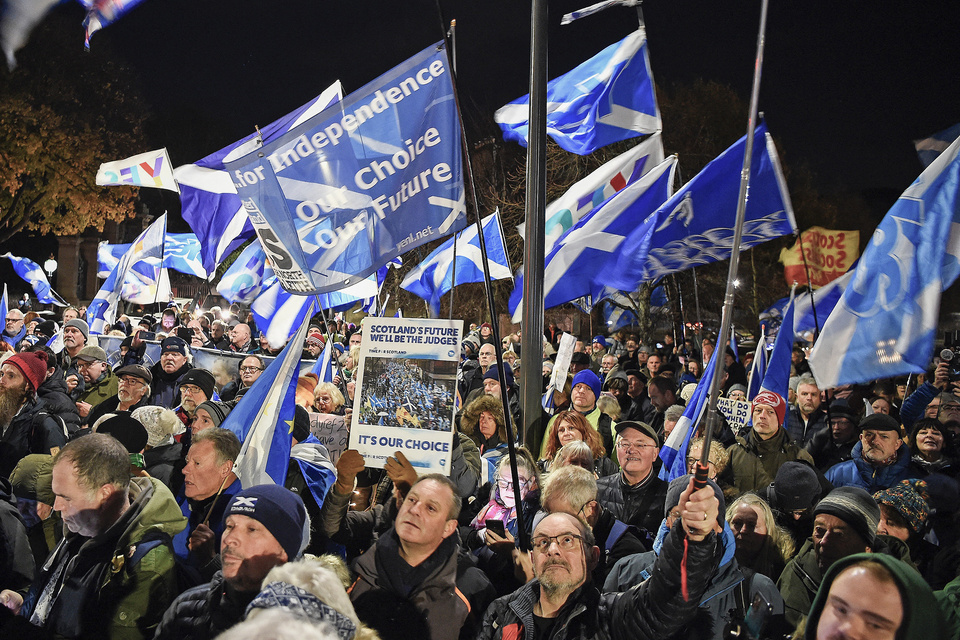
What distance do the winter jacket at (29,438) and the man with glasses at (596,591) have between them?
12.0 ft

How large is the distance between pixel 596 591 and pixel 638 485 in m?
1.75

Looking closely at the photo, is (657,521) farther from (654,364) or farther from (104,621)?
(654,364)

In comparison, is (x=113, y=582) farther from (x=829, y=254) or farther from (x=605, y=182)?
(x=829, y=254)

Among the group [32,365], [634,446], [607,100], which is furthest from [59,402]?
[607,100]

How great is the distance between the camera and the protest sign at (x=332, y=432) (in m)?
6.09

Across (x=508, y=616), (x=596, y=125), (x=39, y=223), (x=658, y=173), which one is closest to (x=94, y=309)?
(x=596, y=125)

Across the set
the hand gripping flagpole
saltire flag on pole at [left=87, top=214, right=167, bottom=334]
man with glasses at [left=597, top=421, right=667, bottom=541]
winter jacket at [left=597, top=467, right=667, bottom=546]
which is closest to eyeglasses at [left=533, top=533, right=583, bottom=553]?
the hand gripping flagpole

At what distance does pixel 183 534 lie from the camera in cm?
404

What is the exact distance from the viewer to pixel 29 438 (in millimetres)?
5359

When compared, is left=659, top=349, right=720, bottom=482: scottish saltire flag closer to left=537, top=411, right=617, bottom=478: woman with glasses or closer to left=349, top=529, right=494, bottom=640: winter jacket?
left=537, top=411, right=617, bottom=478: woman with glasses

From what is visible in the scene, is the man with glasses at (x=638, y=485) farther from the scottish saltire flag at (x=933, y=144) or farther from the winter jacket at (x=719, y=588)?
the scottish saltire flag at (x=933, y=144)

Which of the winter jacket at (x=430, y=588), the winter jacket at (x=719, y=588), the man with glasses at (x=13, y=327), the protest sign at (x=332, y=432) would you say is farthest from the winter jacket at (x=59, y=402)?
the man with glasses at (x=13, y=327)

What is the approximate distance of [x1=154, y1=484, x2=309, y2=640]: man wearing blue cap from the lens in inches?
115

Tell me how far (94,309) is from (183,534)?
9.64 metres
